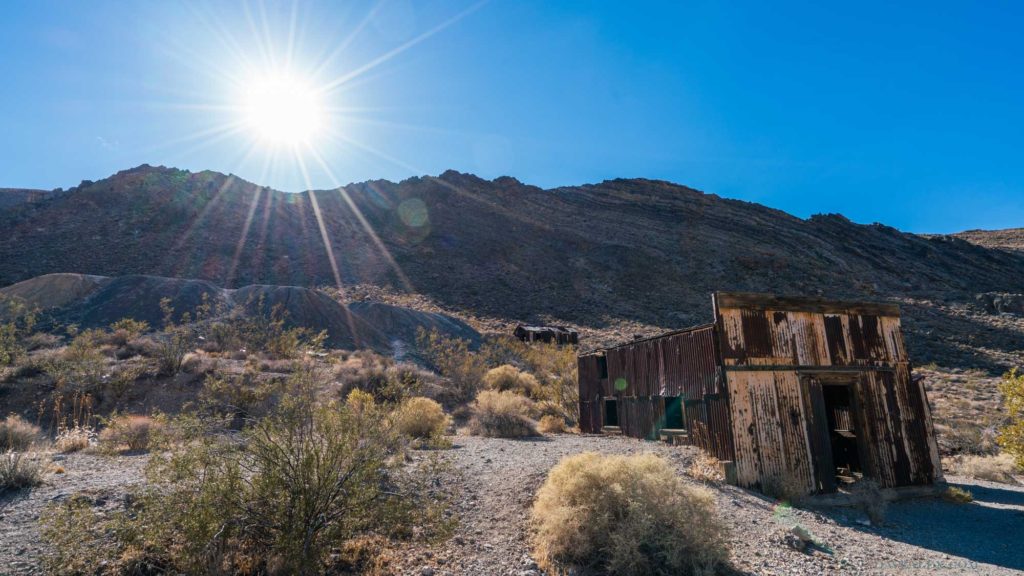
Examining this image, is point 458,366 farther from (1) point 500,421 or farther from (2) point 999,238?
(2) point 999,238

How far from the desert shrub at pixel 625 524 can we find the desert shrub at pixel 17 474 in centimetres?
687

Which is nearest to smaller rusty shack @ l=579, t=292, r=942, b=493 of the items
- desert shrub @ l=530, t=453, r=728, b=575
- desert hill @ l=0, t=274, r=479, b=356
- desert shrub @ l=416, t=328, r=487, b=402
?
desert shrub @ l=530, t=453, r=728, b=575

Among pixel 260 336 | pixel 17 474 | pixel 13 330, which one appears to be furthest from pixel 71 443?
pixel 260 336

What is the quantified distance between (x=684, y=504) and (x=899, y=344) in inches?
376

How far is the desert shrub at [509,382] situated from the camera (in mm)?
20781

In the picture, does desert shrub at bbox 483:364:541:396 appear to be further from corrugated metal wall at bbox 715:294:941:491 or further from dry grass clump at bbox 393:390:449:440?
corrugated metal wall at bbox 715:294:941:491

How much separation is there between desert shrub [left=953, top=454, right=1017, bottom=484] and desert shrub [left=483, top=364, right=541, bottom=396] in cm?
1345

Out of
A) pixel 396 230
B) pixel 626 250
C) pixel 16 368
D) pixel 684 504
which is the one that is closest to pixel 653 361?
pixel 684 504

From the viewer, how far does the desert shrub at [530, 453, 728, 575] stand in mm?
5605

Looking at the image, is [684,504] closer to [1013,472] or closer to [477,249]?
[1013,472]

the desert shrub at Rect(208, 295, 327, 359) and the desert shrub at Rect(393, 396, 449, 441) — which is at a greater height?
the desert shrub at Rect(208, 295, 327, 359)

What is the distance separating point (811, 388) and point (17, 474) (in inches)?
542

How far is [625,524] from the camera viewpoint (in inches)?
231

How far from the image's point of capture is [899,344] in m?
12.1
